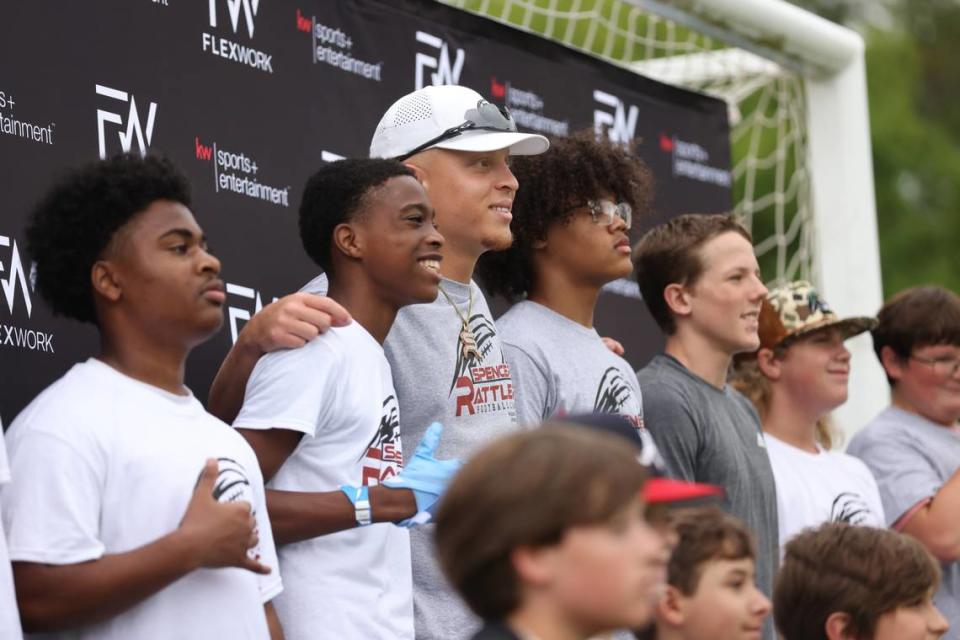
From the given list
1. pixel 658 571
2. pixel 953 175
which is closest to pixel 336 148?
pixel 658 571

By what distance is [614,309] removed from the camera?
631cm

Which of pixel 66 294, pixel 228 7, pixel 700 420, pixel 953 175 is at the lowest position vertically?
pixel 700 420

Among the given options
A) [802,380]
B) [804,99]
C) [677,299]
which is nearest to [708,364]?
[677,299]

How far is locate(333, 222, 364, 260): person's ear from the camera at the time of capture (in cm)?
395

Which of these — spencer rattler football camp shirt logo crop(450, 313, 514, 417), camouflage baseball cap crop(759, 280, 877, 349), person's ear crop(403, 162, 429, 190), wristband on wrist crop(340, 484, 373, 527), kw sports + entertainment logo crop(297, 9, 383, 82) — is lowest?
wristband on wrist crop(340, 484, 373, 527)

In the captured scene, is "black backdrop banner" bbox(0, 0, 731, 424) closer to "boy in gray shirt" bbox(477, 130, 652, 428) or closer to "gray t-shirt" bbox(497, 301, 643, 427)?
"boy in gray shirt" bbox(477, 130, 652, 428)

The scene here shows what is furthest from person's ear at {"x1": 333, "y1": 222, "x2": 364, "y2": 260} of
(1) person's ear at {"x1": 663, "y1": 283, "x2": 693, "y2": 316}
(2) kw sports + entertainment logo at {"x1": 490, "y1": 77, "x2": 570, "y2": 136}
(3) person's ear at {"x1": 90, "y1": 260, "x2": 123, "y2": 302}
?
(2) kw sports + entertainment logo at {"x1": 490, "y1": 77, "x2": 570, "y2": 136}

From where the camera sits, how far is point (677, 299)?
488cm

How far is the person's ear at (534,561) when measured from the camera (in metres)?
2.30

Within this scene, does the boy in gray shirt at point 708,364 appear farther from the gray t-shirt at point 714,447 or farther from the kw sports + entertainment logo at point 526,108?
the kw sports + entertainment logo at point 526,108

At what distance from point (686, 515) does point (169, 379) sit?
3.44 feet

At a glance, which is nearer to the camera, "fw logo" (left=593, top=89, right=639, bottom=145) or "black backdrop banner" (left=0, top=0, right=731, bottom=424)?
"black backdrop banner" (left=0, top=0, right=731, bottom=424)

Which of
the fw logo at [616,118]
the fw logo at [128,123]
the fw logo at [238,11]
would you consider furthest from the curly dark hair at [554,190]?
the fw logo at [616,118]

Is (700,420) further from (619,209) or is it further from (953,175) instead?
(953,175)
